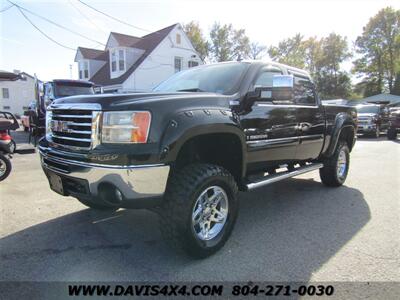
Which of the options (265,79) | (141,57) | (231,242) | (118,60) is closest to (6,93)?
(118,60)

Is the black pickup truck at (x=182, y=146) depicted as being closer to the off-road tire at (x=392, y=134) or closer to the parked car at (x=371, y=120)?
the off-road tire at (x=392, y=134)

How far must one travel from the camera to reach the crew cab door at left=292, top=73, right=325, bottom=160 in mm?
4777

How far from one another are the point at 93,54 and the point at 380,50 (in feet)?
141

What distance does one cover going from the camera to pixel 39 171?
23.9 feet

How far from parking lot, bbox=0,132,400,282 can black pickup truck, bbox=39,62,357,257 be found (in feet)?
1.14

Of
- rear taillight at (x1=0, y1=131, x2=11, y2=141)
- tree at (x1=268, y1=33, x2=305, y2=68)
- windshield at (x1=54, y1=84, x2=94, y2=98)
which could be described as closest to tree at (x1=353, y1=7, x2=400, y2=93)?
tree at (x1=268, y1=33, x2=305, y2=68)

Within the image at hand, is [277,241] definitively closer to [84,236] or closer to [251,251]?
[251,251]

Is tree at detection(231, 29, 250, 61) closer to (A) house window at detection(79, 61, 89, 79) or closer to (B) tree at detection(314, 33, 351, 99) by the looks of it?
(B) tree at detection(314, 33, 351, 99)

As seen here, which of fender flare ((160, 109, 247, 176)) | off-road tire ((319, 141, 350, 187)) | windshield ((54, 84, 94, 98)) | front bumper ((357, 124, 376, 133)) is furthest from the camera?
front bumper ((357, 124, 376, 133))

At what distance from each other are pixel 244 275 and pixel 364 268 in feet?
3.68

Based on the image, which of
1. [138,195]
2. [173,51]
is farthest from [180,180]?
[173,51]

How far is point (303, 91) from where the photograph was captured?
5.13 meters

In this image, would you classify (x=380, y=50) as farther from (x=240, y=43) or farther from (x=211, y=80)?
(x=211, y=80)

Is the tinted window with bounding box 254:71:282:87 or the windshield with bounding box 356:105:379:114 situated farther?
the windshield with bounding box 356:105:379:114
